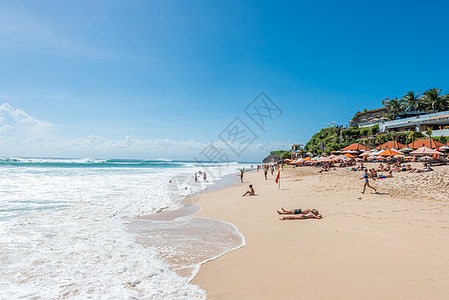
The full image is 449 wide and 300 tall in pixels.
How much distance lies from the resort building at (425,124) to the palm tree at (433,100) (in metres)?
8.67

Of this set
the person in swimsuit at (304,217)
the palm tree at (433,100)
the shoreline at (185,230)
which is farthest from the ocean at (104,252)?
the palm tree at (433,100)

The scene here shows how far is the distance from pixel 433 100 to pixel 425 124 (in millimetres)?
12516

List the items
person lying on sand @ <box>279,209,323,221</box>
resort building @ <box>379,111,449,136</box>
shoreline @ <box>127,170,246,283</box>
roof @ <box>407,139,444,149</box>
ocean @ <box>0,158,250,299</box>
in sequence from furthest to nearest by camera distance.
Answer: resort building @ <box>379,111,449,136</box>, roof @ <box>407,139,444,149</box>, person lying on sand @ <box>279,209,323,221</box>, shoreline @ <box>127,170,246,283</box>, ocean @ <box>0,158,250,299</box>

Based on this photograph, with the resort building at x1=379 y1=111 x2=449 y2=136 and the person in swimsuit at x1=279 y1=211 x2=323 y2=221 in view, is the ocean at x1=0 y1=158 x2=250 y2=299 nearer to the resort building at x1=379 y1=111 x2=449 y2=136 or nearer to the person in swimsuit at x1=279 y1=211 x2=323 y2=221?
the person in swimsuit at x1=279 y1=211 x2=323 y2=221

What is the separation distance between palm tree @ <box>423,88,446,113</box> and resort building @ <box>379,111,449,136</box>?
867 cm

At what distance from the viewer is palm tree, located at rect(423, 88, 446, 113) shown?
4372cm

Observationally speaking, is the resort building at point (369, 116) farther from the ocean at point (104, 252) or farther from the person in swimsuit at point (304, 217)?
the ocean at point (104, 252)

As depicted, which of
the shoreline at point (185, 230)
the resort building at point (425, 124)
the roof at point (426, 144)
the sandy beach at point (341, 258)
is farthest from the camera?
the resort building at point (425, 124)

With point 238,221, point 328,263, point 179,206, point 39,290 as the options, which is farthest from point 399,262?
point 179,206

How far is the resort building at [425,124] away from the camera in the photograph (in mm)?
33656

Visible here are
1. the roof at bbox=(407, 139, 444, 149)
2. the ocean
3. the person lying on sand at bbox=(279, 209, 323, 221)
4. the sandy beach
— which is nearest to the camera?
the sandy beach

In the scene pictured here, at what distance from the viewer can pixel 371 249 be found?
518cm

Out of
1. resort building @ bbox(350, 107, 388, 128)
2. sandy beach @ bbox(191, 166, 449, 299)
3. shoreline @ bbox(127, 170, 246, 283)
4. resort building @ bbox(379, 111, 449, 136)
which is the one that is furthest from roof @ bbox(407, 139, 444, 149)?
resort building @ bbox(350, 107, 388, 128)

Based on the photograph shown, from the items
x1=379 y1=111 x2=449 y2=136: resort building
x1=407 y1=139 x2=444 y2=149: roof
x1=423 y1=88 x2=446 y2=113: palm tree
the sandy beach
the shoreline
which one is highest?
x1=423 y1=88 x2=446 y2=113: palm tree
